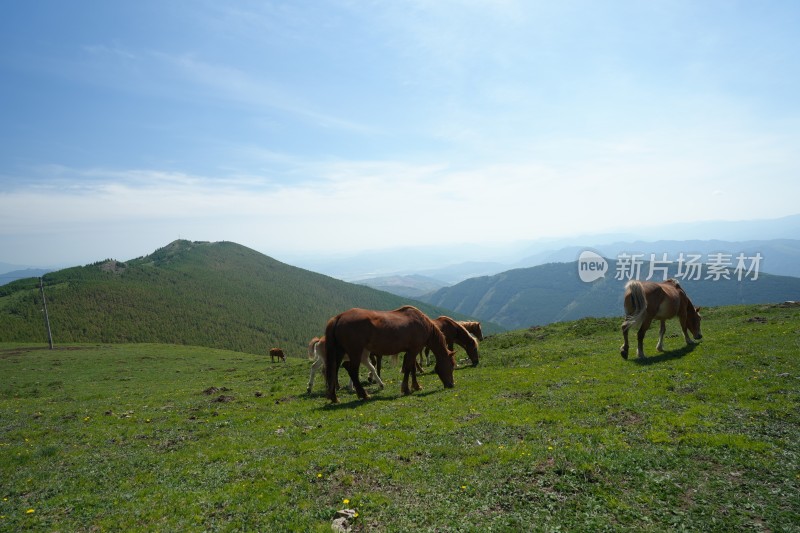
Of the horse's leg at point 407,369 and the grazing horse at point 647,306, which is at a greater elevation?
the grazing horse at point 647,306

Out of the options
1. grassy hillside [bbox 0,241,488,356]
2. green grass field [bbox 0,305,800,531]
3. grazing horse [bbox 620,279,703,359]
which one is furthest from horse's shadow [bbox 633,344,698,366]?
grassy hillside [bbox 0,241,488,356]

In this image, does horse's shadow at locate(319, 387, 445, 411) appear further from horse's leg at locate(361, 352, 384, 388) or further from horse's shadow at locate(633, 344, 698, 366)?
horse's shadow at locate(633, 344, 698, 366)

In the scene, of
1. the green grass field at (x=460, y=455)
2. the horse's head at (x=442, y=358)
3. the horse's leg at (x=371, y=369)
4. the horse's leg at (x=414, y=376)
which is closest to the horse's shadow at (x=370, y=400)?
the green grass field at (x=460, y=455)

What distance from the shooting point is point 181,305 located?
113875mm

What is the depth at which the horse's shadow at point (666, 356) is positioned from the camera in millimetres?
17548

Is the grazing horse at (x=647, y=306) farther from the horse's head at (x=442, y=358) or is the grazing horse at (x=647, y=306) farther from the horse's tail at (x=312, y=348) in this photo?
the horse's tail at (x=312, y=348)

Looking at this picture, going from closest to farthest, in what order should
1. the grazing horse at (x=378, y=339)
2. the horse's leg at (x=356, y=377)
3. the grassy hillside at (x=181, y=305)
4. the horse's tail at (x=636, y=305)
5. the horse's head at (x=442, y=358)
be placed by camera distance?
1. the grazing horse at (x=378, y=339)
2. the horse's leg at (x=356, y=377)
3. the horse's head at (x=442, y=358)
4. the horse's tail at (x=636, y=305)
5. the grassy hillside at (x=181, y=305)

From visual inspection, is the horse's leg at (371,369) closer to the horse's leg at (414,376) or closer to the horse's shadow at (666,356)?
the horse's leg at (414,376)

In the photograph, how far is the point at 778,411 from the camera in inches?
408

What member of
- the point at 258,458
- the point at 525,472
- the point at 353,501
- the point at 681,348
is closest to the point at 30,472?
the point at 258,458

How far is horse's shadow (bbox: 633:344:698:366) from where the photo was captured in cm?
1755

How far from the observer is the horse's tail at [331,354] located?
15.9 m

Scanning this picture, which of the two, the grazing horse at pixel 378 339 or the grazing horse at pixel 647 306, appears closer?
the grazing horse at pixel 378 339

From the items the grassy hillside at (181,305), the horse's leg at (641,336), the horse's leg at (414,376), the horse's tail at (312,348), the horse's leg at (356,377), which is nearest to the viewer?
the horse's leg at (356,377)
